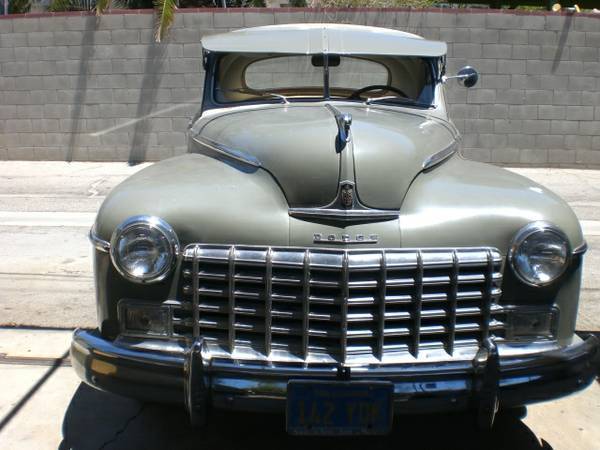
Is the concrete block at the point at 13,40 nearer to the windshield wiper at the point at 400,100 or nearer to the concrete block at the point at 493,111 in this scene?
Answer: the concrete block at the point at 493,111

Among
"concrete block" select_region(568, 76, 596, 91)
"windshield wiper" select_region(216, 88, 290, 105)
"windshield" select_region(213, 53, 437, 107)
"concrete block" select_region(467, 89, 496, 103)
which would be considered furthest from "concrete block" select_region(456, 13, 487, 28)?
"windshield wiper" select_region(216, 88, 290, 105)

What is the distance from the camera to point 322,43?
4.45 m

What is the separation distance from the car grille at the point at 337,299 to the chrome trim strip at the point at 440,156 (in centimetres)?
59

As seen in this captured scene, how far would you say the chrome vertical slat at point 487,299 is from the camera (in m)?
2.79

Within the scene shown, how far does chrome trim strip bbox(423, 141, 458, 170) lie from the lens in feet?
10.7

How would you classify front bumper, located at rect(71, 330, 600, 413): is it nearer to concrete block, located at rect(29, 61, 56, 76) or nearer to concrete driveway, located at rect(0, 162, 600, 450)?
concrete driveway, located at rect(0, 162, 600, 450)

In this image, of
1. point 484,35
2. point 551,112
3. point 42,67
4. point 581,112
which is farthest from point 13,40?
point 581,112

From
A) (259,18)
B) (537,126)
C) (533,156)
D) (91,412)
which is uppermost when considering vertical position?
(259,18)

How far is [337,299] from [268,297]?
0.26 m

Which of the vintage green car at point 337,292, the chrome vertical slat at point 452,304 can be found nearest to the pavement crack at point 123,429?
the vintage green car at point 337,292

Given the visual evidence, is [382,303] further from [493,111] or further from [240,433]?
[493,111]

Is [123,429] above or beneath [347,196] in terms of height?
beneath

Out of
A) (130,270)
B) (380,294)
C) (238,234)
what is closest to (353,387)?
(380,294)

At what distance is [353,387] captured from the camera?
2623 millimetres
